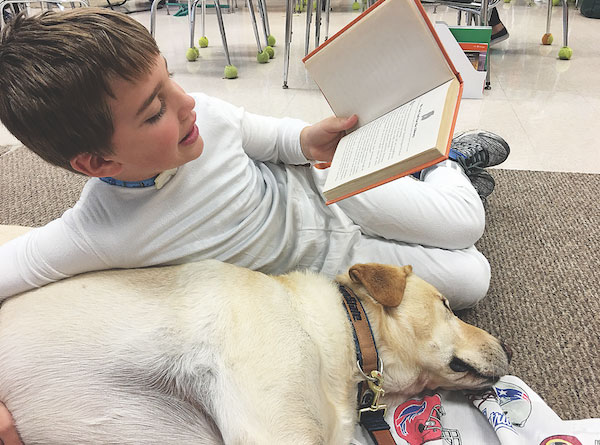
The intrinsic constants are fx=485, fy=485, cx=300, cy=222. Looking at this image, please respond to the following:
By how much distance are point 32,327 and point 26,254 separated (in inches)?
5.3

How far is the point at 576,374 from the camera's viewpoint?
105cm

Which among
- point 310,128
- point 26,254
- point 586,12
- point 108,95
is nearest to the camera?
point 108,95

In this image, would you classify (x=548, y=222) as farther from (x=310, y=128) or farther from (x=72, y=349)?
(x=72, y=349)

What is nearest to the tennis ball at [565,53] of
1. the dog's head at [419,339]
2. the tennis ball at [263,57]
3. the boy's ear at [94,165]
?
the tennis ball at [263,57]

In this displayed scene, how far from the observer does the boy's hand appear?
99 cm

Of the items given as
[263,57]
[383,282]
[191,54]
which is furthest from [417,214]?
[191,54]

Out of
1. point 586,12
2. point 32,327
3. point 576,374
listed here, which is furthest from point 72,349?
point 586,12

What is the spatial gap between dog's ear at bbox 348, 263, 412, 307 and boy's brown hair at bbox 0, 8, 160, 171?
0.52 meters

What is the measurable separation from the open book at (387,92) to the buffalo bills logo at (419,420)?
18.4 inches

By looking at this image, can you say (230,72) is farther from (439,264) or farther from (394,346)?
(394,346)

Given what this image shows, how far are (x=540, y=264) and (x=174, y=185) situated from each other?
3.42 ft

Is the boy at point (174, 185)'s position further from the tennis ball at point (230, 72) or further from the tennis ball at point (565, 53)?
the tennis ball at point (565, 53)

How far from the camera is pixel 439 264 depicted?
3.88 ft

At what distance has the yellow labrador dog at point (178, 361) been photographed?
756 millimetres
